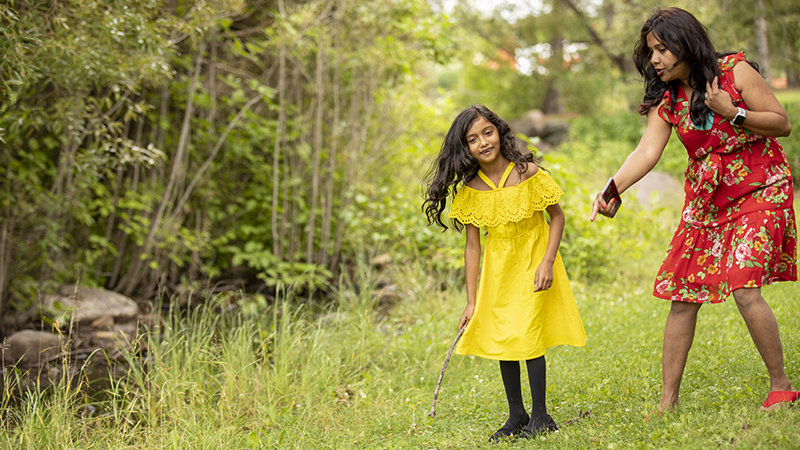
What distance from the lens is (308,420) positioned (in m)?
3.37

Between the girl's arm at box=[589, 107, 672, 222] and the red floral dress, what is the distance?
0.20 feet

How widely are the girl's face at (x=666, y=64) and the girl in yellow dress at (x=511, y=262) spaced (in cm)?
63

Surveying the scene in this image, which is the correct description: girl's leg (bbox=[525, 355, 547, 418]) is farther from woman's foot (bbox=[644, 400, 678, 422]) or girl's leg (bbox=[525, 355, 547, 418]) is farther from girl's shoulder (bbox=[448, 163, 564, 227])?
→ girl's shoulder (bbox=[448, 163, 564, 227])

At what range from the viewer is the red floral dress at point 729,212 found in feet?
7.48

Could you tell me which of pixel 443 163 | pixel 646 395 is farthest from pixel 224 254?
pixel 646 395

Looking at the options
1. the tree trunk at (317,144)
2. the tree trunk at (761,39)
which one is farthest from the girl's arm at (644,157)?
the tree trunk at (761,39)

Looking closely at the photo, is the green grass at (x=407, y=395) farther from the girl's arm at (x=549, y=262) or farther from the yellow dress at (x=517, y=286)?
the girl's arm at (x=549, y=262)

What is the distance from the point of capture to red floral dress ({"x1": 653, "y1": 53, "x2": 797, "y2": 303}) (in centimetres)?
228

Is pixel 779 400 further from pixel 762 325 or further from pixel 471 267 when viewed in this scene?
pixel 471 267

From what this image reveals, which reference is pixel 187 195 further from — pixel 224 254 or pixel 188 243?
pixel 224 254

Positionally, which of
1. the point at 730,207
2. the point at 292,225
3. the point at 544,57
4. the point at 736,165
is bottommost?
the point at 292,225

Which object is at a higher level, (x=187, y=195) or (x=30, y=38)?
(x=30, y=38)

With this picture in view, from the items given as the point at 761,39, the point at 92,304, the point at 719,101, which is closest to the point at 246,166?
the point at 92,304

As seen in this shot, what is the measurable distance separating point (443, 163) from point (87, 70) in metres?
2.50
